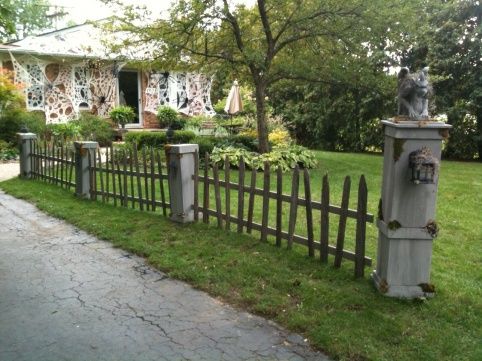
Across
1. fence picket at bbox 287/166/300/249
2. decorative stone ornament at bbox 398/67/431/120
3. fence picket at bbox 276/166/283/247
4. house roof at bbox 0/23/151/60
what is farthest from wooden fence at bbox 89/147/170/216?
house roof at bbox 0/23/151/60

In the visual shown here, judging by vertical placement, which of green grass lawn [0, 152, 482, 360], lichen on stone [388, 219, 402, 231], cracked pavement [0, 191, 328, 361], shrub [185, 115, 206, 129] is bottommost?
cracked pavement [0, 191, 328, 361]

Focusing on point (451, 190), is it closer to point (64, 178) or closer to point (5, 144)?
point (64, 178)

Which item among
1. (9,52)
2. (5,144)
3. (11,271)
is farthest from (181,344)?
(9,52)

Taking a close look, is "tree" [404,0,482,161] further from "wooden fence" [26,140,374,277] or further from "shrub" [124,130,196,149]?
"wooden fence" [26,140,374,277]

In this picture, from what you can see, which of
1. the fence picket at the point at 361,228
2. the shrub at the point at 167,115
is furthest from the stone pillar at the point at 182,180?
the shrub at the point at 167,115

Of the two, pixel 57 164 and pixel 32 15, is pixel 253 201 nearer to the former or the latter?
pixel 57 164

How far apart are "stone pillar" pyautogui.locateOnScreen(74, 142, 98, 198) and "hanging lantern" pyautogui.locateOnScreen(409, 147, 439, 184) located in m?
5.89

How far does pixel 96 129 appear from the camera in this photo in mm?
15930

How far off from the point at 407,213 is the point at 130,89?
17655 millimetres

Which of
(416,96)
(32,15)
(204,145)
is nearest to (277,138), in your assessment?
(204,145)

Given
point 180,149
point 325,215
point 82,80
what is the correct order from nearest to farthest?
point 325,215, point 180,149, point 82,80

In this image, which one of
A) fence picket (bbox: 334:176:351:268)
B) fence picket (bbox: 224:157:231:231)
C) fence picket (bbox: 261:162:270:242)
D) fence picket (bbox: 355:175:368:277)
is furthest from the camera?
fence picket (bbox: 224:157:231:231)

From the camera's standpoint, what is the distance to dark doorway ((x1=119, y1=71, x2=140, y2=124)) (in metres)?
19.6

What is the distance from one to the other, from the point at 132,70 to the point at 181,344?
17825mm
